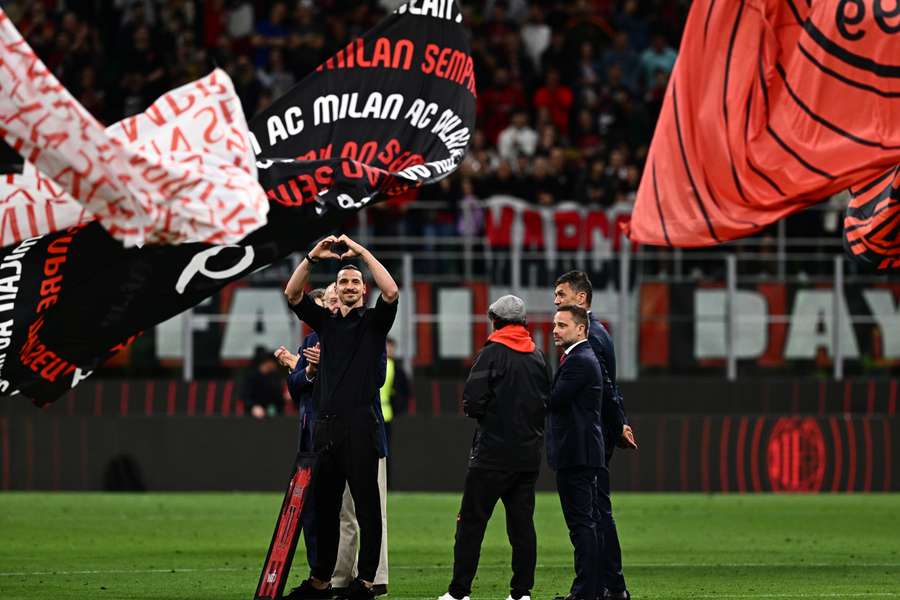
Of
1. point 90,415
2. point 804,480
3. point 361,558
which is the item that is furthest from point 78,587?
point 804,480

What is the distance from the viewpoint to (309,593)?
13195mm

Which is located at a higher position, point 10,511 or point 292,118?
point 292,118

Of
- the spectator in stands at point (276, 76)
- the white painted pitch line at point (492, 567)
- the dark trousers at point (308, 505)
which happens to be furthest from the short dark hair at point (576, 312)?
the spectator in stands at point (276, 76)

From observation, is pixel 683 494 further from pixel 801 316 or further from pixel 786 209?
pixel 786 209

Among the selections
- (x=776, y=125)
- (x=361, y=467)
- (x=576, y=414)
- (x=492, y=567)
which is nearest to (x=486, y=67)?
(x=492, y=567)

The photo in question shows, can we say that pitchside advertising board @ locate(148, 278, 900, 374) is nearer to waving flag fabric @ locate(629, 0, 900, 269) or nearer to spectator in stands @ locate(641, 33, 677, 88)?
spectator in stands @ locate(641, 33, 677, 88)

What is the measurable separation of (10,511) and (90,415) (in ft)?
13.1

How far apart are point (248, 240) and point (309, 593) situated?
2.74m

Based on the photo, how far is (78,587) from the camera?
14406 mm

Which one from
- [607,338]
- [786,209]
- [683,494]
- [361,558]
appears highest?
[786,209]

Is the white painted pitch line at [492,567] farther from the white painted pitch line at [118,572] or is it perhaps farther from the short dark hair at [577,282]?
the short dark hair at [577,282]

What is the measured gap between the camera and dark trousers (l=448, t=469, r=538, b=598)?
12750 millimetres

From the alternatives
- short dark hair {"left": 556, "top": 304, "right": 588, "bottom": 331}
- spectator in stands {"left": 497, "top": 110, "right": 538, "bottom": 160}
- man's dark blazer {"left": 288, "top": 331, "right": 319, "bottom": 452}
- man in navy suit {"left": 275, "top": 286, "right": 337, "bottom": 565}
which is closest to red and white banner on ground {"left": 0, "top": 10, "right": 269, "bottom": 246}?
man in navy suit {"left": 275, "top": 286, "right": 337, "bottom": 565}

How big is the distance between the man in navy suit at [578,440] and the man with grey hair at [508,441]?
180 millimetres
